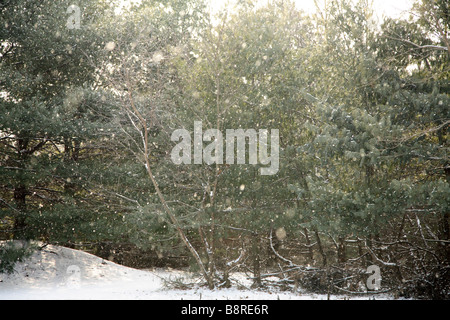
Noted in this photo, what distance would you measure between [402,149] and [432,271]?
2.96 m

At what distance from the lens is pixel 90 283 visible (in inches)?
471

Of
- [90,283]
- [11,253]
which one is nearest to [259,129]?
[11,253]

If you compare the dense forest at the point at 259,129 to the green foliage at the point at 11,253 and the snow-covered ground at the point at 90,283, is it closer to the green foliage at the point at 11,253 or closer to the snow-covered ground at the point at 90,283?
the green foliage at the point at 11,253

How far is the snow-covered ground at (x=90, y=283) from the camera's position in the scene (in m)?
9.19

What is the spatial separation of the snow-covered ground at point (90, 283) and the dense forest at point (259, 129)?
732mm

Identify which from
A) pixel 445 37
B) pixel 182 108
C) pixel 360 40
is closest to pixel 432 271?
pixel 445 37

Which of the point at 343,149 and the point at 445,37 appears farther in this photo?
the point at 343,149

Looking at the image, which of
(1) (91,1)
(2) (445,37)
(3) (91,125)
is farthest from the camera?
(1) (91,1)

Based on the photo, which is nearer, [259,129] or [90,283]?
[259,129]

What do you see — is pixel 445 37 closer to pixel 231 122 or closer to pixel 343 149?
pixel 343 149

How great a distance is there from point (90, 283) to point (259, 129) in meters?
7.46

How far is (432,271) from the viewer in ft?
26.5

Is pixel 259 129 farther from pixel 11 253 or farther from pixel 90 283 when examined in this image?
pixel 90 283

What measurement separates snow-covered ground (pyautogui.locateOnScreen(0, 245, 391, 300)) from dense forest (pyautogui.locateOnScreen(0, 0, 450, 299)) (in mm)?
732
